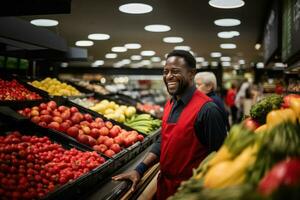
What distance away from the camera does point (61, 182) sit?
98.7 inches

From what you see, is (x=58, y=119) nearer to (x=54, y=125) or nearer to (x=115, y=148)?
(x=54, y=125)

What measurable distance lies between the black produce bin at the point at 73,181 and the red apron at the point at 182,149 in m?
0.55

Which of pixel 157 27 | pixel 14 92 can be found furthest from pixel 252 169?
pixel 157 27

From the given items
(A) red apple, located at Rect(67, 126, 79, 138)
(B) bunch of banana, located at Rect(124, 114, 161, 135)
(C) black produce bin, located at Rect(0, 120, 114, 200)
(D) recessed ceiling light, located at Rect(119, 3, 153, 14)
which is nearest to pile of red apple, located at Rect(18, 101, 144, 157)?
(A) red apple, located at Rect(67, 126, 79, 138)

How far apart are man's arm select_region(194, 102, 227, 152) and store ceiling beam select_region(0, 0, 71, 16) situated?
1224 millimetres

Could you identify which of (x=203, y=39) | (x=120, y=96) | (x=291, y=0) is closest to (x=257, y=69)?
(x=203, y=39)

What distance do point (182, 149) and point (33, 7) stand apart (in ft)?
4.72

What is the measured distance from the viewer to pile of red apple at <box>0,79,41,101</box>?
4523 millimetres

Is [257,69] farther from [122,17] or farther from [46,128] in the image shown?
[46,128]

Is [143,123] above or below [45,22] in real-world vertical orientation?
below

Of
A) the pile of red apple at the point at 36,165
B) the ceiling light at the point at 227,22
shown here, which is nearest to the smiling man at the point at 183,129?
the pile of red apple at the point at 36,165

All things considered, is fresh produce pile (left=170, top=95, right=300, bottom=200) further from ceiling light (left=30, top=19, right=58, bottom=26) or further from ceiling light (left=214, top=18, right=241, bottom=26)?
ceiling light (left=30, top=19, right=58, bottom=26)

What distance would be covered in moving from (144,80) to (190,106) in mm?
33790

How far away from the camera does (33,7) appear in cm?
258
